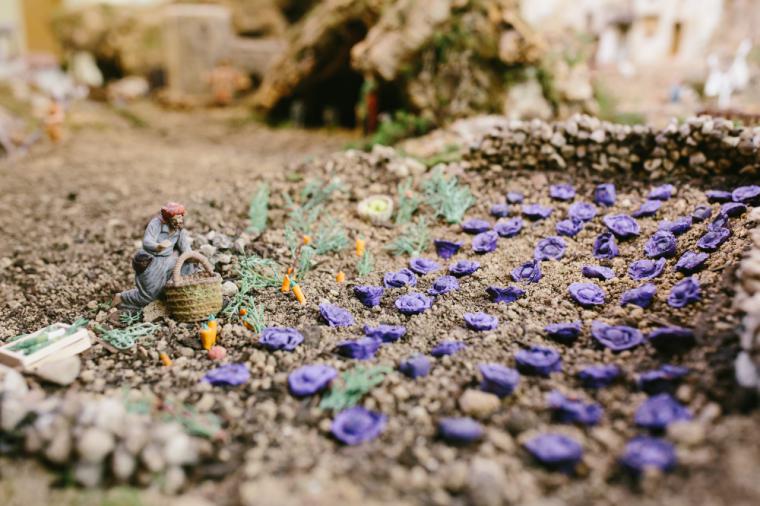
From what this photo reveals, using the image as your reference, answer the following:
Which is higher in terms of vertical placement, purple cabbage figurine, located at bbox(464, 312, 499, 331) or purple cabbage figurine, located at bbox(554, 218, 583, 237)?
purple cabbage figurine, located at bbox(554, 218, 583, 237)

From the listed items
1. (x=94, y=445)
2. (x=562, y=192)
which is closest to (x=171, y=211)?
(x=94, y=445)

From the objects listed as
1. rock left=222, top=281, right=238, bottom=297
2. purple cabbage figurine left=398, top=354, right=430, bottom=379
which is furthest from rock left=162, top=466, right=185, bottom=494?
rock left=222, top=281, right=238, bottom=297

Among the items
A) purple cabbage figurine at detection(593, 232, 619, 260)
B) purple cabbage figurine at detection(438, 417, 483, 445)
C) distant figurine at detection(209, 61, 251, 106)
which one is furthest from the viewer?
distant figurine at detection(209, 61, 251, 106)

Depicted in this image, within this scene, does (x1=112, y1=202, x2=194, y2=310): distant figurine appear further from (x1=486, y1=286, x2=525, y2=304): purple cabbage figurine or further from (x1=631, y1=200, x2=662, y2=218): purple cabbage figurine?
(x1=631, y1=200, x2=662, y2=218): purple cabbage figurine

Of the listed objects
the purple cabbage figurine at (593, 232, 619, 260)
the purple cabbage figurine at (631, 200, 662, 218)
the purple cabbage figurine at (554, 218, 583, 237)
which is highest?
the purple cabbage figurine at (631, 200, 662, 218)

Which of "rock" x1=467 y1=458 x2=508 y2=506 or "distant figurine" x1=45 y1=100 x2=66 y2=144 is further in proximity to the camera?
"distant figurine" x1=45 y1=100 x2=66 y2=144

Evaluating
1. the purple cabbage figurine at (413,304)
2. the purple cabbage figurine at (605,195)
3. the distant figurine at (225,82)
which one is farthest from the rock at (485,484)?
the distant figurine at (225,82)

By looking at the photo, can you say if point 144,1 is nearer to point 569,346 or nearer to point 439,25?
point 439,25

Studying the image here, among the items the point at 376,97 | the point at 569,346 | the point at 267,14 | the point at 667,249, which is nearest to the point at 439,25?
the point at 376,97
